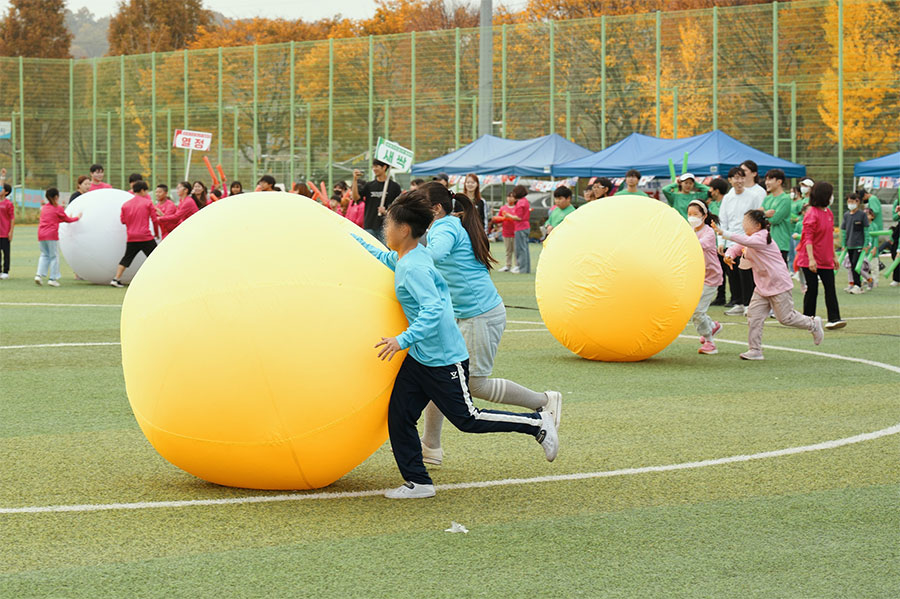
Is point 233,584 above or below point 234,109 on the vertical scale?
below

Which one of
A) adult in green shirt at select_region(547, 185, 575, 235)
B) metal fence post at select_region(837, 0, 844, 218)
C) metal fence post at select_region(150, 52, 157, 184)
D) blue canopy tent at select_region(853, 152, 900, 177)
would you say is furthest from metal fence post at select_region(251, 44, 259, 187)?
adult in green shirt at select_region(547, 185, 575, 235)

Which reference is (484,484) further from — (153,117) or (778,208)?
(153,117)

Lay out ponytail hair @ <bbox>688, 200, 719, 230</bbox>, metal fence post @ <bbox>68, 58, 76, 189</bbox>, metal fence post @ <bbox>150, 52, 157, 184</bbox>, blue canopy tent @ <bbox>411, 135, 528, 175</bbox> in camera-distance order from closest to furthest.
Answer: ponytail hair @ <bbox>688, 200, 719, 230</bbox> → blue canopy tent @ <bbox>411, 135, 528, 175</bbox> → metal fence post @ <bbox>150, 52, 157, 184</bbox> → metal fence post @ <bbox>68, 58, 76, 189</bbox>

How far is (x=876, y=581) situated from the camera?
4.81 metres

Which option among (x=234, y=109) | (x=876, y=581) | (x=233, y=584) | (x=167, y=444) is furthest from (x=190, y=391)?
(x=234, y=109)

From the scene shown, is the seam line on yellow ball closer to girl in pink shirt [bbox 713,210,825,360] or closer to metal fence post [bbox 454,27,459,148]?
girl in pink shirt [bbox 713,210,825,360]

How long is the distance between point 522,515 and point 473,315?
64.8 inches

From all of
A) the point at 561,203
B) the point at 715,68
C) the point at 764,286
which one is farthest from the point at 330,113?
the point at 764,286

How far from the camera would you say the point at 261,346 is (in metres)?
5.77

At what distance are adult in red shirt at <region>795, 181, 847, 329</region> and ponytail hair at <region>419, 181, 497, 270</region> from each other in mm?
→ 8312

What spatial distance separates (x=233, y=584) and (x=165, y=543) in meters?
0.74

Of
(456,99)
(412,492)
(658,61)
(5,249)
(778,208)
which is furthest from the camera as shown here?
(456,99)

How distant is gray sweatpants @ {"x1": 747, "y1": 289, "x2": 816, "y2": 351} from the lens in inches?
472

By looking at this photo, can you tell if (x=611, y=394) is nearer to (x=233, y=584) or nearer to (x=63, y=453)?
(x=63, y=453)
